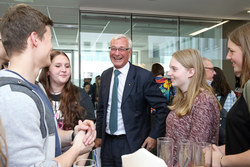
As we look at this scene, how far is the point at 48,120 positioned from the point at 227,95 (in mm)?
2909

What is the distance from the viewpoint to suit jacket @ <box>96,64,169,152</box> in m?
2.45

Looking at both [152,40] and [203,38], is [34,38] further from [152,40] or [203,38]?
[203,38]

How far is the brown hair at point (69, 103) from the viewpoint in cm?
205

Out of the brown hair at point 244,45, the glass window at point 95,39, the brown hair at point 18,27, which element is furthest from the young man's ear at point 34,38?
the glass window at point 95,39

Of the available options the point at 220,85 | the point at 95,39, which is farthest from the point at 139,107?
the point at 95,39

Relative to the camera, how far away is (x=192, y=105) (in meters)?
1.71

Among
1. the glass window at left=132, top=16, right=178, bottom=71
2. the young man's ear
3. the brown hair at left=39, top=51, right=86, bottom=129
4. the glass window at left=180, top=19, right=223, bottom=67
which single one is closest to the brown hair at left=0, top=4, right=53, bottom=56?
the young man's ear

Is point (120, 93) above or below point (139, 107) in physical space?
above

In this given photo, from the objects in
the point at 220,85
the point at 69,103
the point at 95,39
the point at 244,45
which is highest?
the point at 95,39

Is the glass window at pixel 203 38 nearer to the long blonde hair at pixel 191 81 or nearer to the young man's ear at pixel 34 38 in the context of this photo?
the long blonde hair at pixel 191 81

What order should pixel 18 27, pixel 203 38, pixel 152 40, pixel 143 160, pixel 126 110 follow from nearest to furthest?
pixel 143 160 < pixel 18 27 < pixel 126 110 < pixel 152 40 < pixel 203 38

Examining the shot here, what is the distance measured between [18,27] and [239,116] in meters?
1.28

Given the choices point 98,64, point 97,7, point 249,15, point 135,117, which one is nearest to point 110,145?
point 135,117

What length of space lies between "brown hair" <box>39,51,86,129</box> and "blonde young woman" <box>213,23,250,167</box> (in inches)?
51.0
